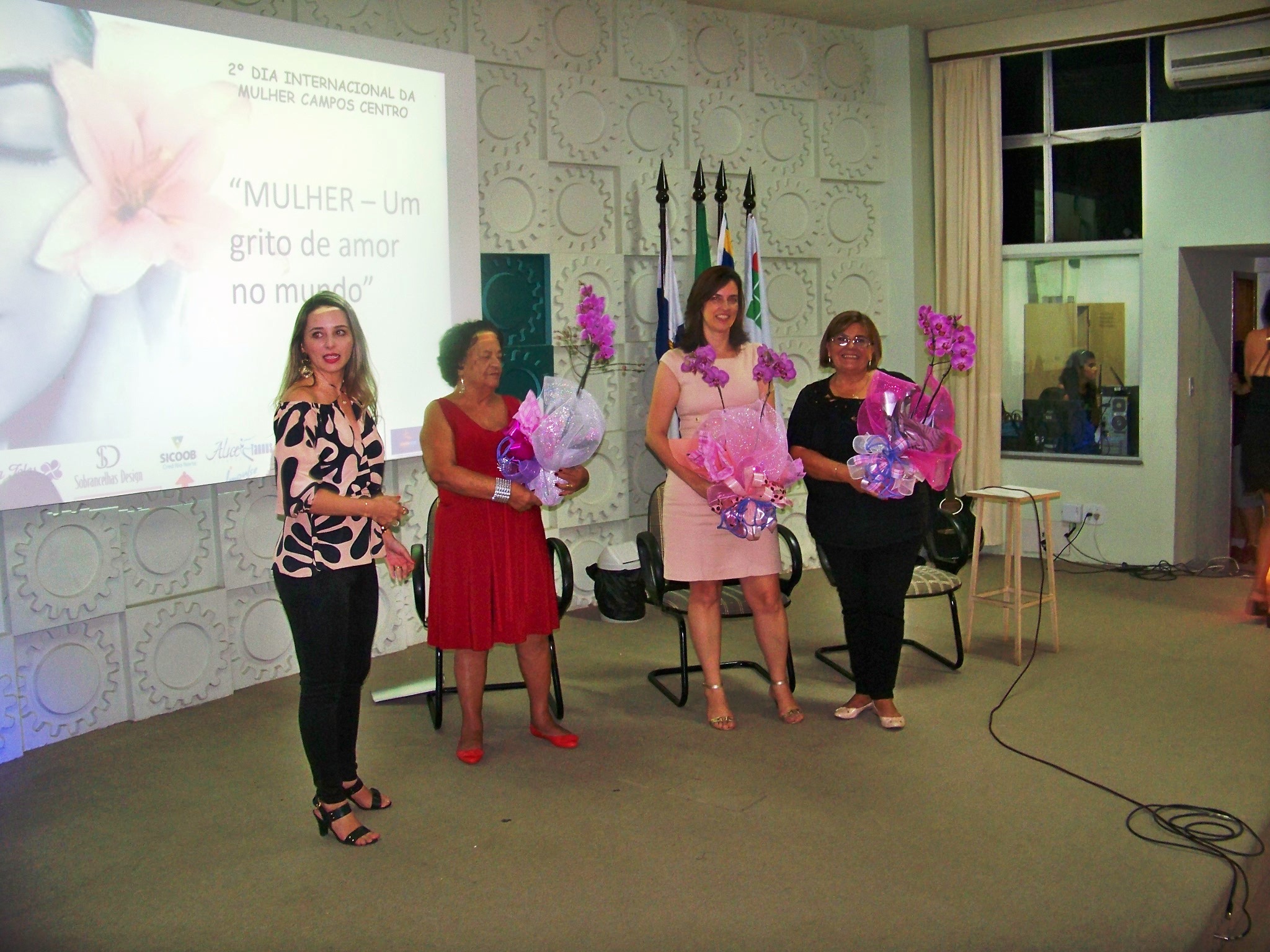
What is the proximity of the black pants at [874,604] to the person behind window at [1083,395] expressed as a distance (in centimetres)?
352

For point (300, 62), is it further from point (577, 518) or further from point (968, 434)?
point (968, 434)

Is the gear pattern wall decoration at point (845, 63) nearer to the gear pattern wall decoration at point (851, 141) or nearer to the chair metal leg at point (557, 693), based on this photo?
the gear pattern wall decoration at point (851, 141)

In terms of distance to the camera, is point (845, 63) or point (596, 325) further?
point (845, 63)

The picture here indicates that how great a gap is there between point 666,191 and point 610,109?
506mm

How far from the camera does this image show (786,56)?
6.63m

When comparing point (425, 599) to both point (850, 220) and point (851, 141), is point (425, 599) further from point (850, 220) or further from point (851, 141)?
point (851, 141)

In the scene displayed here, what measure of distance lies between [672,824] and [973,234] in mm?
4878

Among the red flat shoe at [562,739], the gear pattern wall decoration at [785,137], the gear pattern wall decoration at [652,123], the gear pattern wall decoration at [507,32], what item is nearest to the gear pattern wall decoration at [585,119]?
the gear pattern wall decoration at [652,123]

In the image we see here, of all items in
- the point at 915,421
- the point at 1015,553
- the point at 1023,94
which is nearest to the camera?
the point at 915,421

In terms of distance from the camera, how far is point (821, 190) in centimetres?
680

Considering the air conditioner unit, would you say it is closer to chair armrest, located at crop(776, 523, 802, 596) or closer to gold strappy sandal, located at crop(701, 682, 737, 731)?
chair armrest, located at crop(776, 523, 802, 596)

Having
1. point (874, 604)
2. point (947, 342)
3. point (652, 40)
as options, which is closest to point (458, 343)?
point (947, 342)

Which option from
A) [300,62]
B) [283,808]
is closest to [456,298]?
[300,62]

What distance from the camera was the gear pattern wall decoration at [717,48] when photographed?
6.26m
